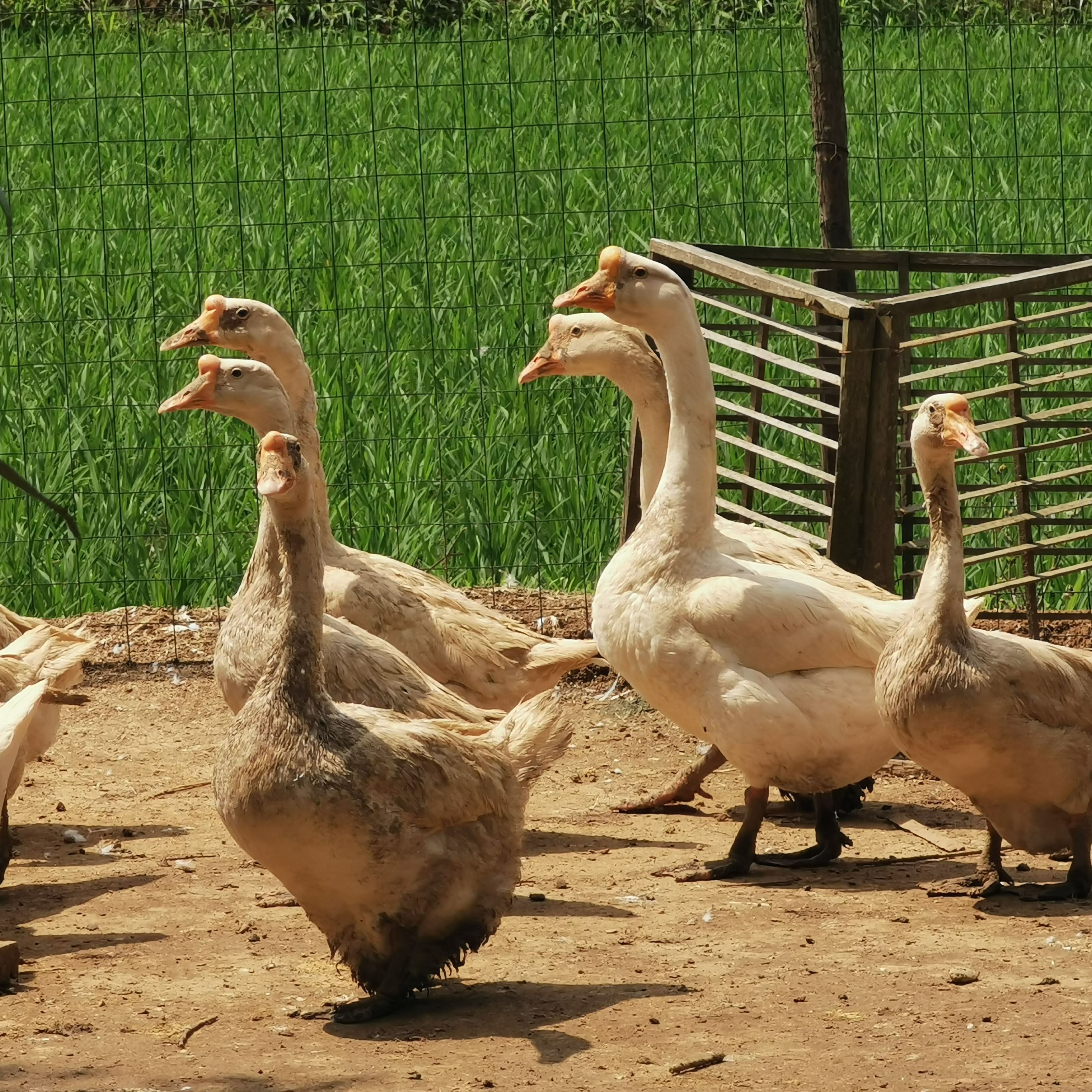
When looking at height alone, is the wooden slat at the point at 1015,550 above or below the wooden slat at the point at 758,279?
below

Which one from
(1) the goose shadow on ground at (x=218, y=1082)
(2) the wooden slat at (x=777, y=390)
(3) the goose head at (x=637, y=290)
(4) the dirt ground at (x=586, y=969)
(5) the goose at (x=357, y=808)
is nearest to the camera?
(1) the goose shadow on ground at (x=218, y=1082)

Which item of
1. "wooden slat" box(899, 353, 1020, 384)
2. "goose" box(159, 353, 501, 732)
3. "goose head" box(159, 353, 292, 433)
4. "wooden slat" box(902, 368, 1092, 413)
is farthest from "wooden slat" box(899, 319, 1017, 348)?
Result: "goose head" box(159, 353, 292, 433)

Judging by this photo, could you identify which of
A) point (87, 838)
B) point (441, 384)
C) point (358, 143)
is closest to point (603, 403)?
point (441, 384)

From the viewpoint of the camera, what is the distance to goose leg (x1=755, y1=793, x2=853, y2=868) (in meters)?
5.98

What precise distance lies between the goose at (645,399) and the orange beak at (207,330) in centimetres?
122

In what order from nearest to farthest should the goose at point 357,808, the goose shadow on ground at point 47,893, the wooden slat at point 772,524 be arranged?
the goose at point 357,808, the goose shadow on ground at point 47,893, the wooden slat at point 772,524

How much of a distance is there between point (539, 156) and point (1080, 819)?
1018 cm

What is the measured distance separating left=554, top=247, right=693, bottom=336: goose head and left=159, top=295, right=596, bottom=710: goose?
3.92 ft

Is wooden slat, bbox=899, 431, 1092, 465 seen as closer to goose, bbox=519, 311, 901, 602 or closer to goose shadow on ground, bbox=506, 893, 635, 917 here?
goose, bbox=519, 311, 901, 602

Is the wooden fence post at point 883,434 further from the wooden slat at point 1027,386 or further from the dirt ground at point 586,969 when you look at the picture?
the dirt ground at point 586,969

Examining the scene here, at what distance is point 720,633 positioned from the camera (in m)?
5.94

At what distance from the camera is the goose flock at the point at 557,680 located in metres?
4.50

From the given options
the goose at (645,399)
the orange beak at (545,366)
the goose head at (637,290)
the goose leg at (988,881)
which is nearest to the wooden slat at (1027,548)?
the goose at (645,399)

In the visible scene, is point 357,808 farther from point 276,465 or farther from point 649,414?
point 649,414
